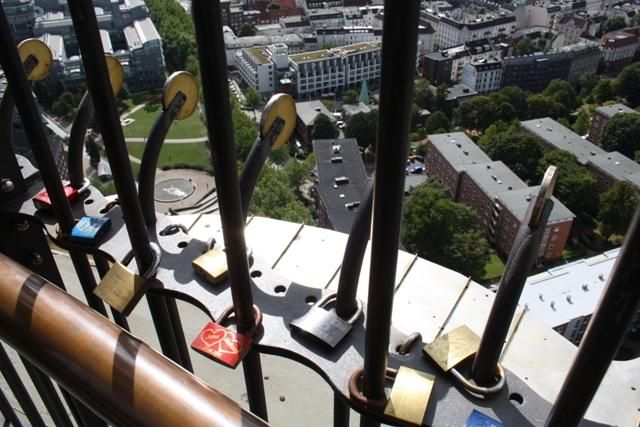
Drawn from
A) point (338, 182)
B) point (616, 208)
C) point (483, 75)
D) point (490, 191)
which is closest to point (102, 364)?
point (338, 182)

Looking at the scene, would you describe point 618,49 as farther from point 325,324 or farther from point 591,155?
point 325,324

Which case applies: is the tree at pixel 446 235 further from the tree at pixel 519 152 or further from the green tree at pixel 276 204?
the tree at pixel 519 152

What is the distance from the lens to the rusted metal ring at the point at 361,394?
1.30 metres

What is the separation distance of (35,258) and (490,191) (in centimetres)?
1978

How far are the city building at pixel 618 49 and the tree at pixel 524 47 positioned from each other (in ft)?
15.1

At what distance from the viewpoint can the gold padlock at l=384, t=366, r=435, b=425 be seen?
1.26 meters

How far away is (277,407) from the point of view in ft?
10.00

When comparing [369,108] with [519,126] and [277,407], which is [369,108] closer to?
[519,126]

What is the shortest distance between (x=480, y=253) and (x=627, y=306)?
17.4 meters

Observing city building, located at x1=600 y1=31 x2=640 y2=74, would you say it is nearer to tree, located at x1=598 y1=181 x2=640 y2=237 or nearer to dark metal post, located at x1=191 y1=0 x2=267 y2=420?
tree, located at x1=598 y1=181 x2=640 y2=237

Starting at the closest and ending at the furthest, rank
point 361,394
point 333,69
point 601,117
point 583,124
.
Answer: point 361,394 < point 601,117 < point 583,124 < point 333,69

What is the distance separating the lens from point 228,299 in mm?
1595

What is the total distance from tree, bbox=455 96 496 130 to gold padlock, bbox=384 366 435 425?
94.7ft

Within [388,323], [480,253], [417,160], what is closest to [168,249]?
[388,323]
